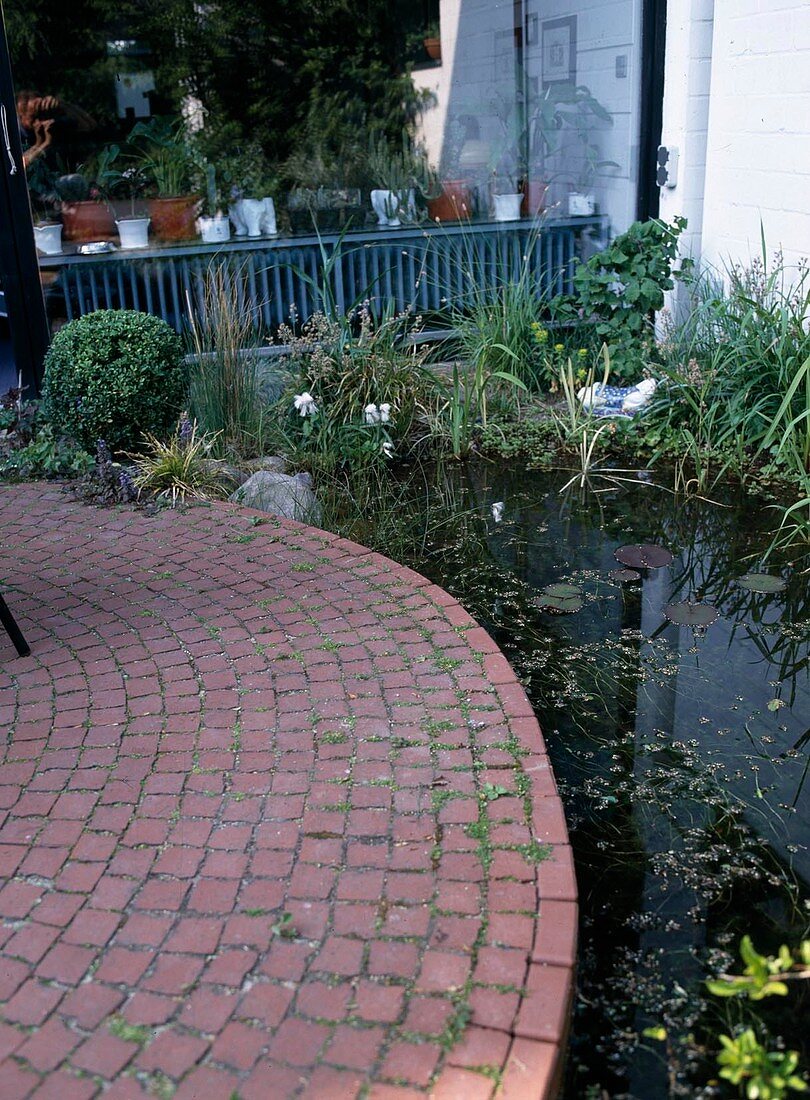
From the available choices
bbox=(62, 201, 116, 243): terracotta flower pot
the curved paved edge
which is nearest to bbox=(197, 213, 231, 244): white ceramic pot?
bbox=(62, 201, 116, 243): terracotta flower pot

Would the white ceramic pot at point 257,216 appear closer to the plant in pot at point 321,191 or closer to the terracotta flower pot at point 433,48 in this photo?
the plant in pot at point 321,191

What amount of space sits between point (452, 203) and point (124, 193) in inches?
82.5

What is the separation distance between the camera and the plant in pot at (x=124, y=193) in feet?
21.0

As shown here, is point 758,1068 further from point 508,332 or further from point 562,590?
point 508,332

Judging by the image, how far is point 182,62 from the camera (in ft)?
21.0

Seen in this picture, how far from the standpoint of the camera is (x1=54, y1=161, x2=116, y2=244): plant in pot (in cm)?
627

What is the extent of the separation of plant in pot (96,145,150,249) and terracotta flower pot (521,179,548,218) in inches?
96.8

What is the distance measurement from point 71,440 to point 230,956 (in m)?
3.85

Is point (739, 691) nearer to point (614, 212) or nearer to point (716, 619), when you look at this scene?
point (716, 619)

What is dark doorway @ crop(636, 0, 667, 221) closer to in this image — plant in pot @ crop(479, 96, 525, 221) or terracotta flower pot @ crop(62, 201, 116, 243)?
plant in pot @ crop(479, 96, 525, 221)

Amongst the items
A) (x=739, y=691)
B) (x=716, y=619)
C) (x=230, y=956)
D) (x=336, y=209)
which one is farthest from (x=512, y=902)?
(x=336, y=209)

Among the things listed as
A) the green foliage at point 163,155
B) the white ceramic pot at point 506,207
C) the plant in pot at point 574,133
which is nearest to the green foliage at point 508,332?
the white ceramic pot at point 506,207

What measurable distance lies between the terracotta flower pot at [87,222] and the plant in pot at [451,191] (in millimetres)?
2053

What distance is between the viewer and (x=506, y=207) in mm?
7129
